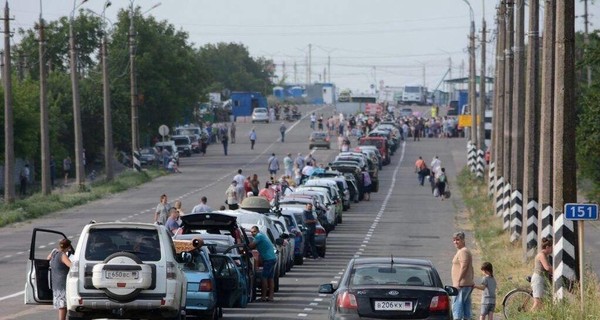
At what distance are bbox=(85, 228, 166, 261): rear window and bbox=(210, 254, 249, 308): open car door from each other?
10.9 feet

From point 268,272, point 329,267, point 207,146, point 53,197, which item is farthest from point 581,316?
point 207,146

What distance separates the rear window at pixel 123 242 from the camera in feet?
75.9

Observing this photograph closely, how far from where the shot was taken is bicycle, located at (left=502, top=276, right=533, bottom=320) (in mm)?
25719

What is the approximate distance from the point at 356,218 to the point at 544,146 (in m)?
27.3

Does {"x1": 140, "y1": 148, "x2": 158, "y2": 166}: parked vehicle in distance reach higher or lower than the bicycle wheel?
lower

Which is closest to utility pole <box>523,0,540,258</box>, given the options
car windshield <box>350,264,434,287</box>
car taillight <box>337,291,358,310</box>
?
car windshield <box>350,264,434,287</box>

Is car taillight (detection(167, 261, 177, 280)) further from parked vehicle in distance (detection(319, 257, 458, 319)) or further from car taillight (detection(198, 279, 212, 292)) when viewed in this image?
parked vehicle in distance (detection(319, 257, 458, 319))

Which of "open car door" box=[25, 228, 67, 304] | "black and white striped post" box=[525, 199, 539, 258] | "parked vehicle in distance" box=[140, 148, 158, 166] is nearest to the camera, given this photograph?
"open car door" box=[25, 228, 67, 304]

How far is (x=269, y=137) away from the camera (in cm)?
12200

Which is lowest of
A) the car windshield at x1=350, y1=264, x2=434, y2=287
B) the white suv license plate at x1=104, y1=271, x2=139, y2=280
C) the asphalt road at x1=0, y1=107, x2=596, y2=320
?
the asphalt road at x1=0, y1=107, x2=596, y2=320

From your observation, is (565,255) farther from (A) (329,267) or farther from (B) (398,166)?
(B) (398,166)

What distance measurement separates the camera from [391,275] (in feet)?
70.3

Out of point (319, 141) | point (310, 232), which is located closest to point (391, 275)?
point (310, 232)

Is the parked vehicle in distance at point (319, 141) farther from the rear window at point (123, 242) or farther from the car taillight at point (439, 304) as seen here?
the car taillight at point (439, 304)
